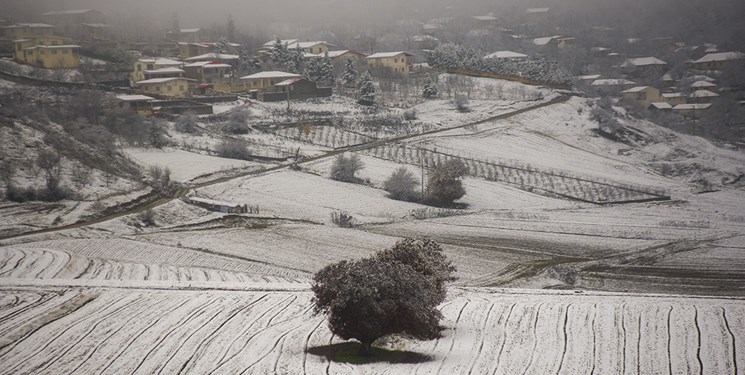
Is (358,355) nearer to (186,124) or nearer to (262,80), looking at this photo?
(186,124)

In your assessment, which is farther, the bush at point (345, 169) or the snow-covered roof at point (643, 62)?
the snow-covered roof at point (643, 62)

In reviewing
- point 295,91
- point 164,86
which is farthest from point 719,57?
point 164,86

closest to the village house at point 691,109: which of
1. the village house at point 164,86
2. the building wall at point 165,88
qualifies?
the village house at point 164,86

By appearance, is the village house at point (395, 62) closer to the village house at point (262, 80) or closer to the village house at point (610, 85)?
the village house at point (262, 80)

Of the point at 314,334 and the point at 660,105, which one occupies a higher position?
the point at 314,334

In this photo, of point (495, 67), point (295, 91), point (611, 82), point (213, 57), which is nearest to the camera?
point (295, 91)

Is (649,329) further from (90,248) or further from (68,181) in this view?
(68,181)
